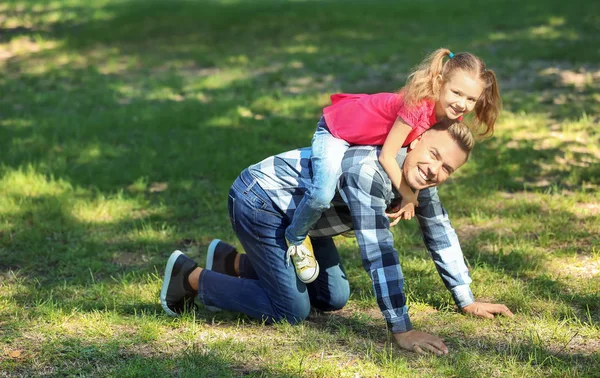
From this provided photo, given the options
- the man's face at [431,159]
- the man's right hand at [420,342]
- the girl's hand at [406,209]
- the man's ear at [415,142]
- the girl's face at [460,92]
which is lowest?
the man's right hand at [420,342]

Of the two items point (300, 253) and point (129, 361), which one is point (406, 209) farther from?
point (129, 361)

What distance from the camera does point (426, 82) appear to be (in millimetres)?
3461

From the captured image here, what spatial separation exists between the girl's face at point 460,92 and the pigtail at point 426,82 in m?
0.04

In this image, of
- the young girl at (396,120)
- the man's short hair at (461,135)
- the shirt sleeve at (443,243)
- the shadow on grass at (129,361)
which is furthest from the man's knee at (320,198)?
the shadow on grass at (129,361)

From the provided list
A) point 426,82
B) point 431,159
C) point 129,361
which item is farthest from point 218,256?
point 426,82

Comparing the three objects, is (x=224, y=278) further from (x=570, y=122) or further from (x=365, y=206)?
(x=570, y=122)

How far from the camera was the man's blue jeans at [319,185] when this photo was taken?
3584 millimetres

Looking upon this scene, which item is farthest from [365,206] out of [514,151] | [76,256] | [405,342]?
[514,151]

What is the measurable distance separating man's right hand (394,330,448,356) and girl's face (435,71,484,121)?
1.00m

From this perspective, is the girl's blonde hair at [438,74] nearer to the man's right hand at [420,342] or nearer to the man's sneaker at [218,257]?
the man's right hand at [420,342]

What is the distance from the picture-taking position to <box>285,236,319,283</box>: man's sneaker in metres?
3.75

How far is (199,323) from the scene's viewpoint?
3.97 m

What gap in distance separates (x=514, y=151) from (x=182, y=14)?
9.65m

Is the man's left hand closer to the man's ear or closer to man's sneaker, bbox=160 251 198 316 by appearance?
the man's ear
